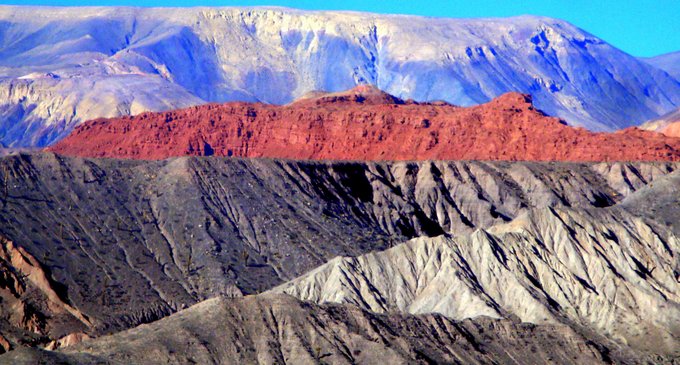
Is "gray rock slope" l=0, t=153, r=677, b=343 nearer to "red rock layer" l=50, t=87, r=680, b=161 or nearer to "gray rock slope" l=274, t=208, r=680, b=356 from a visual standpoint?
"gray rock slope" l=274, t=208, r=680, b=356

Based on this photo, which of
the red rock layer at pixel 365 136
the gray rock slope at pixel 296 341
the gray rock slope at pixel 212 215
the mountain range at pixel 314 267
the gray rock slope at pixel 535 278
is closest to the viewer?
the gray rock slope at pixel 296 341

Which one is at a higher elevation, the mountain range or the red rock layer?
the mountain range

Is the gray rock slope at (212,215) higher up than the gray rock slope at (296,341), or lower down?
lower down

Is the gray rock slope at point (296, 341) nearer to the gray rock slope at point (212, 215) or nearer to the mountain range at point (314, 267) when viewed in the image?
the mountain range at point (314, 267)

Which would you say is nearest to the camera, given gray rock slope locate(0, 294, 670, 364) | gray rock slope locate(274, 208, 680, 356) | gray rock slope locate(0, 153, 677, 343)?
gray rock slope locate(0, 294, 670, 364)

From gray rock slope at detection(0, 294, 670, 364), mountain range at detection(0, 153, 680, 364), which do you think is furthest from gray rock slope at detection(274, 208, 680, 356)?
gray rock slope at detection(0, 294, 670, 364)

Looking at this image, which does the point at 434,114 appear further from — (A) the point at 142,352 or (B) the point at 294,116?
(A) the point at 142,352

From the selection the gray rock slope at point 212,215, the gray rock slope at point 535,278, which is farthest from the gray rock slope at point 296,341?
the gray rock slope at point 212,215
